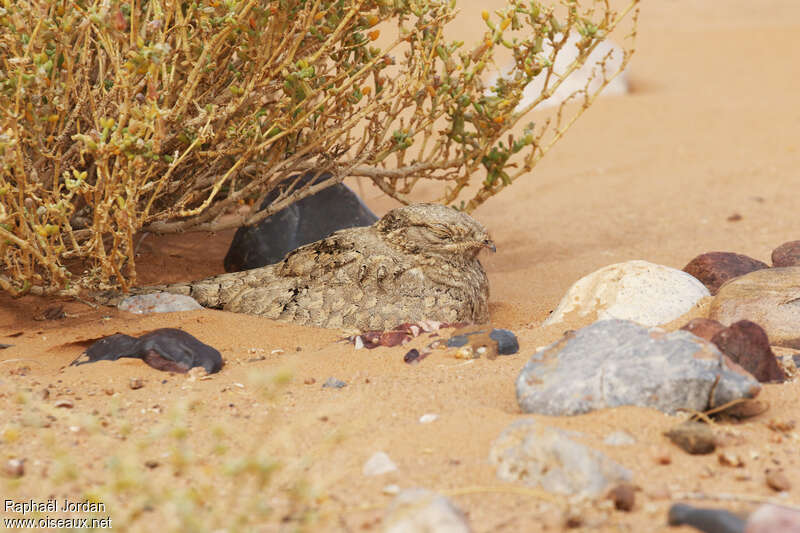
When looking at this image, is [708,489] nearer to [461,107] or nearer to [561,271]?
[461,107]

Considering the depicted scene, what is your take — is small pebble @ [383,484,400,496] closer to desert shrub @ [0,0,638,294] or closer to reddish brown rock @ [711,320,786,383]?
reddish brown rock @ [711,320,786,383]

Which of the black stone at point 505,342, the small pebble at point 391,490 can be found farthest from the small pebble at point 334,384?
the small pebble at point 391,490

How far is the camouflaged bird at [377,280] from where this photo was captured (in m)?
4.02

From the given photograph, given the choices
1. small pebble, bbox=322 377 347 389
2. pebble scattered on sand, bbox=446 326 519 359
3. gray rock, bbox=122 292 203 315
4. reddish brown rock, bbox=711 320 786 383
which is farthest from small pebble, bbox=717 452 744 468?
gray rock, bbox=122 292 203 315

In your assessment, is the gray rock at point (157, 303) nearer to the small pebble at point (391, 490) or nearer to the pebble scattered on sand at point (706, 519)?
the small pebble at point (391, 490)

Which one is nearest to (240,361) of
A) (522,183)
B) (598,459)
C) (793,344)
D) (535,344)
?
(535,344)

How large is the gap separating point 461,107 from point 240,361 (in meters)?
1.88

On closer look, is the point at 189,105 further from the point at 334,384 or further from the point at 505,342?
the point at 505,342

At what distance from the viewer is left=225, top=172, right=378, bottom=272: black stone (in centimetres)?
504

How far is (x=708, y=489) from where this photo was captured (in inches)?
83.8

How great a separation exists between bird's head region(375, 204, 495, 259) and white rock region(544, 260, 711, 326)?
59 cm

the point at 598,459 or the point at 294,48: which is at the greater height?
the point at 294,48

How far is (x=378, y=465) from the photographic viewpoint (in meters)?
2.27

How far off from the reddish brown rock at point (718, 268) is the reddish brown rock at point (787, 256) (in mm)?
124
